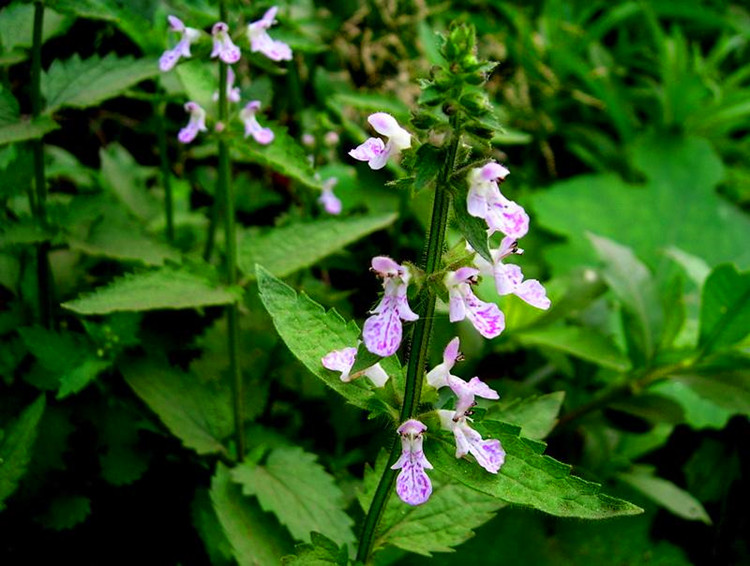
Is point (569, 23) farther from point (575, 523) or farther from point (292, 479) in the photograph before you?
point (292, 479)

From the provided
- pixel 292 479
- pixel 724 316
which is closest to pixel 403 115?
pixel 724 316

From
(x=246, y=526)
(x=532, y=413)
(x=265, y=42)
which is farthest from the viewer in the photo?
A: (x=265, y=42)

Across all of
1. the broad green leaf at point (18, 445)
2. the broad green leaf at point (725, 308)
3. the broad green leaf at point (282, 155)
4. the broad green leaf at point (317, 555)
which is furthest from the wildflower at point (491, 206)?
the broad green leaf at point (725, 308)

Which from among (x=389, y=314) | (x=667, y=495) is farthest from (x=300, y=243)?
(x=667, y=495)

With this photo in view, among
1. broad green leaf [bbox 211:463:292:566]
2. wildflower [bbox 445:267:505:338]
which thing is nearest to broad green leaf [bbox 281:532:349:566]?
broad green leaf [bbox 211:463:292:566]

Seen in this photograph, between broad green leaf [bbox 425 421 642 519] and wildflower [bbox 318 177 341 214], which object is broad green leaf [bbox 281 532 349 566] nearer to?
broad green leaf [bbox 425 421 642 519]

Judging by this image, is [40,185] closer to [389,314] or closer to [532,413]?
[389,314]
